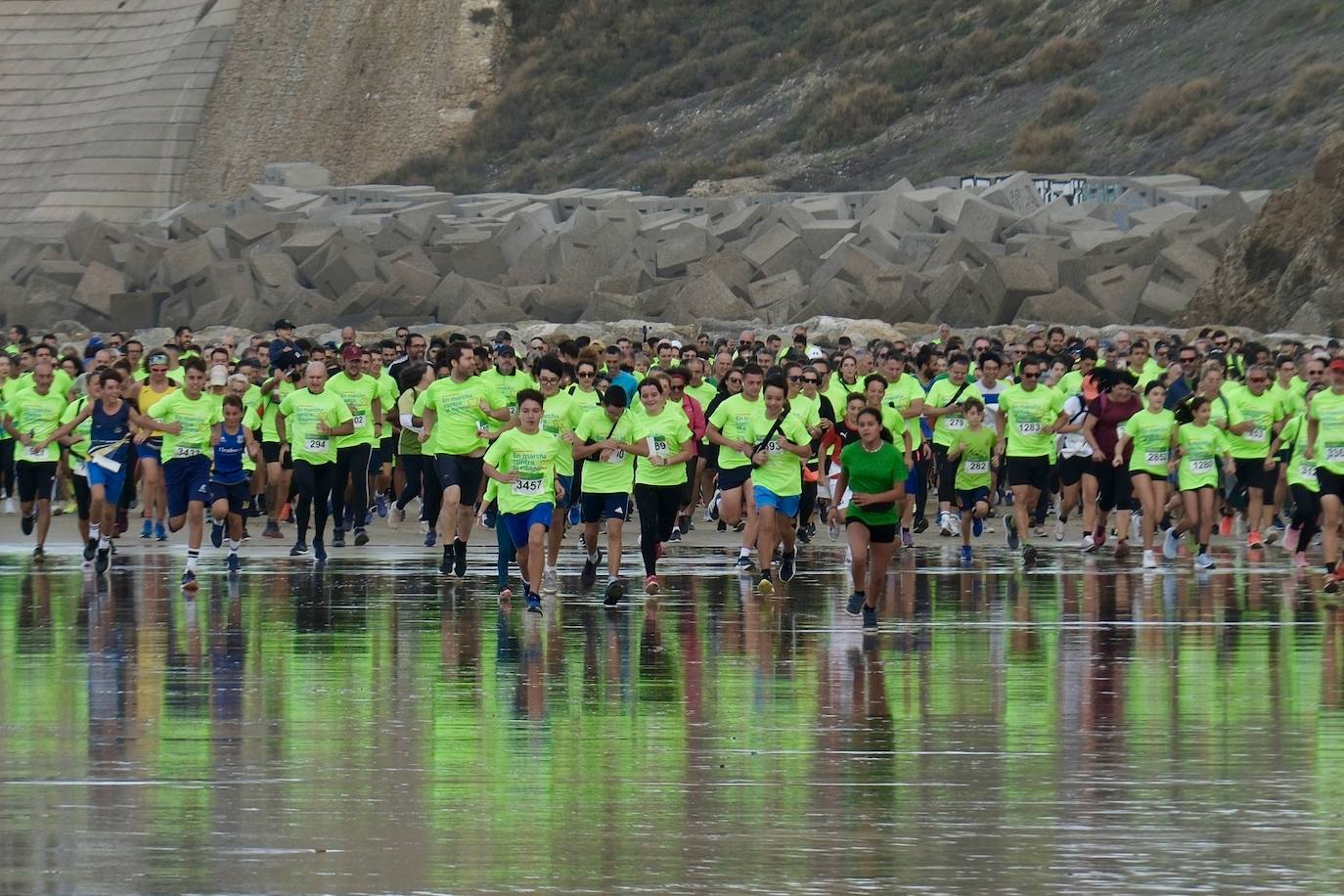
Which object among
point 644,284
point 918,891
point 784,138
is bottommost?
point 918,891

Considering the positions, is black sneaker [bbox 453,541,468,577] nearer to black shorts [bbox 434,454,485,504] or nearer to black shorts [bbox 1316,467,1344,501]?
black shorts [bbox 434,454,485,504]

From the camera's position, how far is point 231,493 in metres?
18.2

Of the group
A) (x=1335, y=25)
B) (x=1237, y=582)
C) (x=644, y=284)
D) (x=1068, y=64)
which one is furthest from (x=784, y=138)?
Result: (x=1237, y=582)

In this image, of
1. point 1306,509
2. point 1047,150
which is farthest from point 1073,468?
point 1047,150

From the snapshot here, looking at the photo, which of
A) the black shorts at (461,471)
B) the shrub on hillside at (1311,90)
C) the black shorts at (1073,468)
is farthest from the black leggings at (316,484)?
the shrub on hillside at (1311,90)

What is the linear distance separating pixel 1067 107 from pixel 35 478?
1746 inches

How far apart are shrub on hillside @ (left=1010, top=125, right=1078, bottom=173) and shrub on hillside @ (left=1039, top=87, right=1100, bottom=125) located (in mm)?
1063

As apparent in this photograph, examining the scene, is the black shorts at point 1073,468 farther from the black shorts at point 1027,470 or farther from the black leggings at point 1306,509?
the black leggings at point 1306,509

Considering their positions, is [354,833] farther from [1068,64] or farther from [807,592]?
[1068,64]

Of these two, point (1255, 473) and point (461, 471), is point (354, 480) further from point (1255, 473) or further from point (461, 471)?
point (1255, 473)

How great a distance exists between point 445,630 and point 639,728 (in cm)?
397

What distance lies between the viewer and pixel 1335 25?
5784 centimetres

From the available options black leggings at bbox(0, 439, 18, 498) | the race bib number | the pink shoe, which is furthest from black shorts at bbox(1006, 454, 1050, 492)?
black leggings at bbox(0, 439, 18, 498)

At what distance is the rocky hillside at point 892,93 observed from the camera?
5672cm
